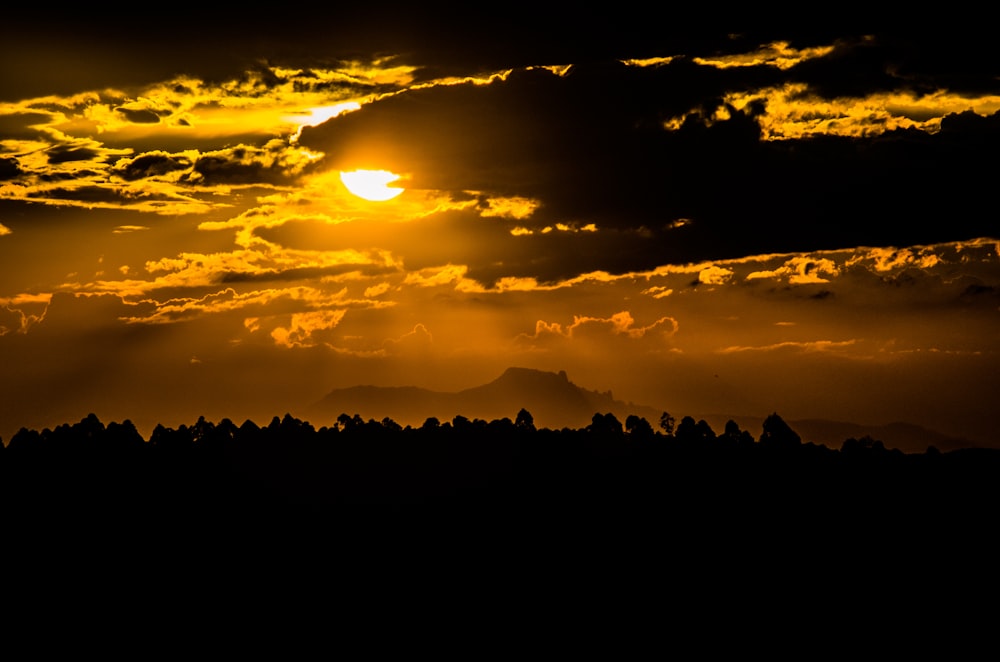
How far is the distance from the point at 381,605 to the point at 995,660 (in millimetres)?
86630

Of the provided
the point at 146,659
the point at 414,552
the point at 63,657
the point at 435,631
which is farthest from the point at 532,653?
the point at 63,657

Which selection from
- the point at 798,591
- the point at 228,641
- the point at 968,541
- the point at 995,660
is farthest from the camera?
the point at 968,541

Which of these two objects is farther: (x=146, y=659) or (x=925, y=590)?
(x=925, y=590)

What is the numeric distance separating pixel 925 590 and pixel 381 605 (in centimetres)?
8267

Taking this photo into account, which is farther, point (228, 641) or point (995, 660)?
point (228, 641)

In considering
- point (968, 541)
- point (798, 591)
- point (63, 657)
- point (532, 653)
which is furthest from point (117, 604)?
point (968, 541)

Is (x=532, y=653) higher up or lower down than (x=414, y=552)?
lower down

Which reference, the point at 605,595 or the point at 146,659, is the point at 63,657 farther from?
the point at 605,595

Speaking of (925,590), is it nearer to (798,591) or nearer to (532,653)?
(798,591)

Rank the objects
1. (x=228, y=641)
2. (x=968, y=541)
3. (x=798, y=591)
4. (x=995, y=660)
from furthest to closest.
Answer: (x=968, y=541), (x=798, y=591), (x=228, y=641), (x=995, y=660)

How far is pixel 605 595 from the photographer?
18088 centimetres

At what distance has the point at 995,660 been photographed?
157m

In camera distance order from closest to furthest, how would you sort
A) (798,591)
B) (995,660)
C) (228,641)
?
1. (995,660)
2. (228,641)
3. (798,591)

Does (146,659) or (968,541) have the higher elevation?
(968,541)
